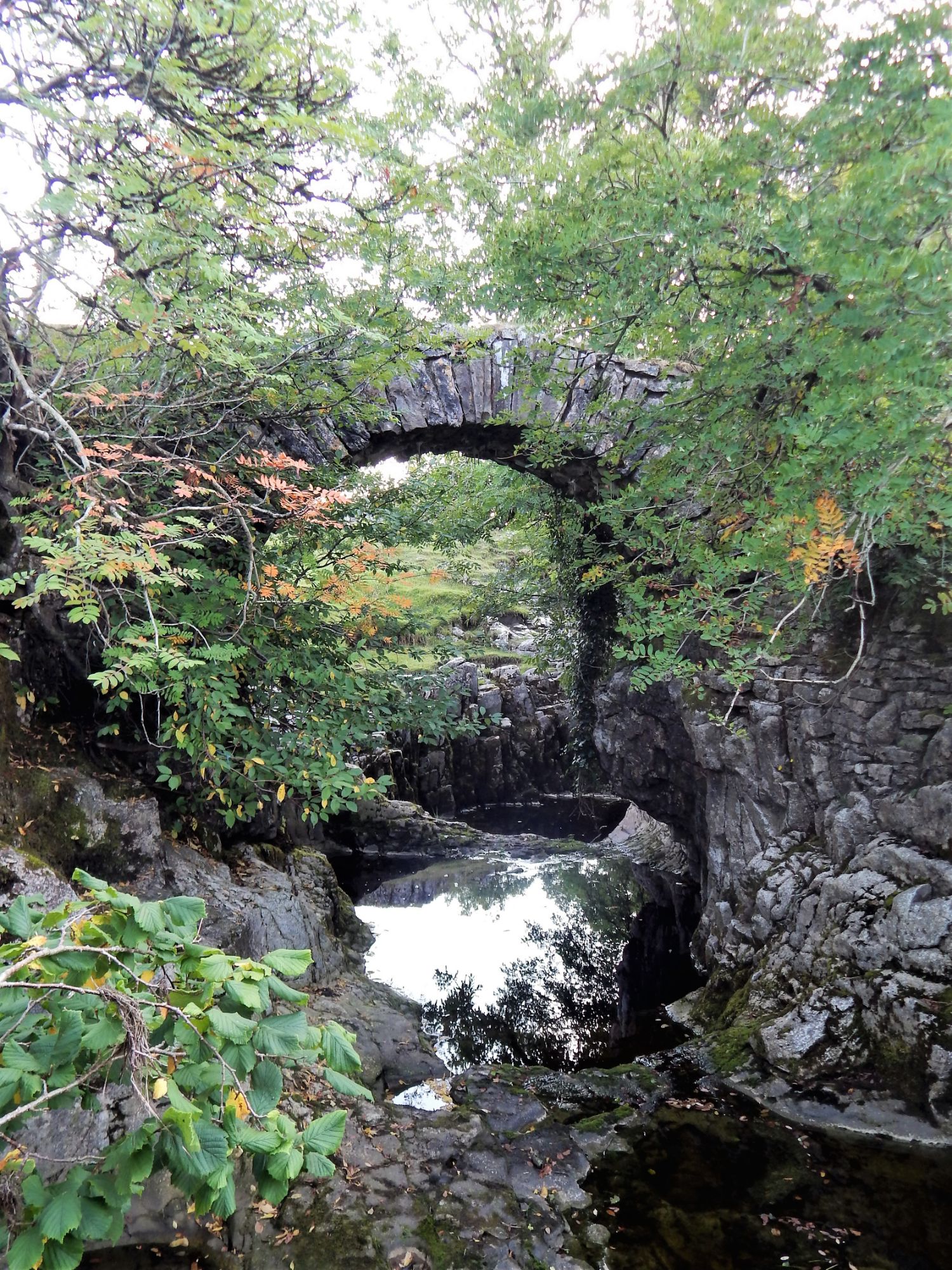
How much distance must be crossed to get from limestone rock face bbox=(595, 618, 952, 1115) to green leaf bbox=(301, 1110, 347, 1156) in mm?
4430

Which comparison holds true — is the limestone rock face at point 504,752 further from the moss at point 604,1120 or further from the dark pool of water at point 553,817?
the moss at point 604,1120

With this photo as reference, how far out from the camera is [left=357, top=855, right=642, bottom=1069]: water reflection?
6141 millimetres

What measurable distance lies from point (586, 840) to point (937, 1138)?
9.31 meters

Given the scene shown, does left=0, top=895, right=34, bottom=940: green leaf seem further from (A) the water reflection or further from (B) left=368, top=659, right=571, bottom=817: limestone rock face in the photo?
(B) left=368, top=659, right=571, bottom=817: limestone rock face

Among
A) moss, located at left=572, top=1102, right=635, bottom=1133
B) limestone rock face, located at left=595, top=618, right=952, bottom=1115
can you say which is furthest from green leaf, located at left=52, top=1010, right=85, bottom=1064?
limestone rock face, located at left=595, top=618, right=952, bottom=1115

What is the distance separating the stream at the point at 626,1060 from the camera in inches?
132

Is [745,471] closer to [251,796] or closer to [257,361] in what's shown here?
[257,361]

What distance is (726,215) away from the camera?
2979 mm

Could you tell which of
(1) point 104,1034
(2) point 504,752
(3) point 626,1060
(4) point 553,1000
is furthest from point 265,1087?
(2) point 504,752

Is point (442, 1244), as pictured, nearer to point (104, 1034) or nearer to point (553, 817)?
point (104, 1034)

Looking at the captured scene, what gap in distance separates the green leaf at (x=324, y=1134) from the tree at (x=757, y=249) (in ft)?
10.0

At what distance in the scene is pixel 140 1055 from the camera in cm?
133

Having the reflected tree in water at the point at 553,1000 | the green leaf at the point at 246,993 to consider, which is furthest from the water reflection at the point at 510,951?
the green leaf at the point at 246,993

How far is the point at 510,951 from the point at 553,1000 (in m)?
1.35
